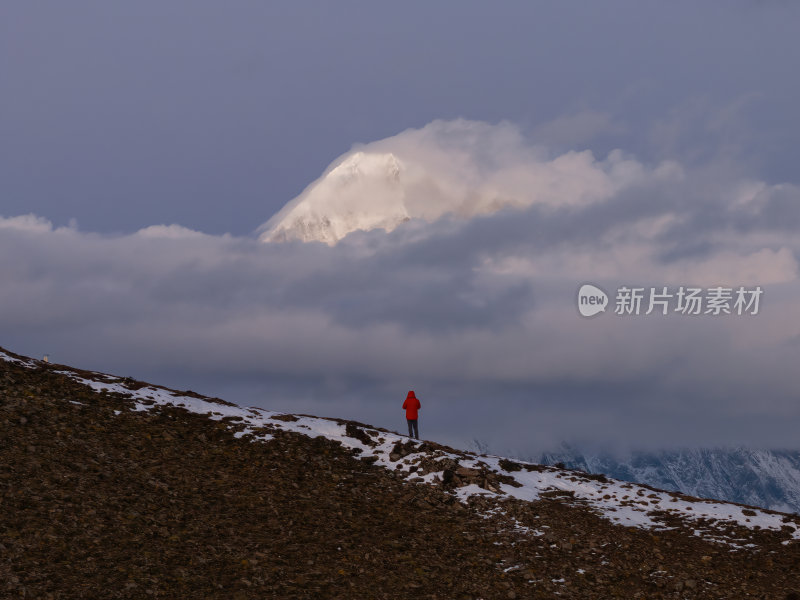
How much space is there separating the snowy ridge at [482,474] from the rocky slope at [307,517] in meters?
0.10

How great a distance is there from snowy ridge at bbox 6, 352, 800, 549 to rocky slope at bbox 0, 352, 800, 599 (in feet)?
0.32

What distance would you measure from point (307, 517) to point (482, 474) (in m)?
8.03

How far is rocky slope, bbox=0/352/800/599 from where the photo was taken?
734 inches

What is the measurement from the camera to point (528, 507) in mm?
26125

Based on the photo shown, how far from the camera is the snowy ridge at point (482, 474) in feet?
87.8

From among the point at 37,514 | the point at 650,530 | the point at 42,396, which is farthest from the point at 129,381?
the point at 650,530

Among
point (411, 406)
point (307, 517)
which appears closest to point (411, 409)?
point (411, 406)

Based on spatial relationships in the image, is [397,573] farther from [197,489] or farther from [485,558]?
[197,489]

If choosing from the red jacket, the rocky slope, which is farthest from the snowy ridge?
the red jacket

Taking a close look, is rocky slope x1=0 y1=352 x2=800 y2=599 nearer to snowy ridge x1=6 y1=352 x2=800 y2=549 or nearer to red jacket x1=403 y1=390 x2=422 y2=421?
snowy ridge x1=6 y1=352 x2=800 y2=549

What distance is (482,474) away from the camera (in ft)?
94.4

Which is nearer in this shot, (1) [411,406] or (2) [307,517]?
(2) [307,517]

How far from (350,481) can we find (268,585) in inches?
346

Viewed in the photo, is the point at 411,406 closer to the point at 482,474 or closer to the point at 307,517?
the point at 482,474
